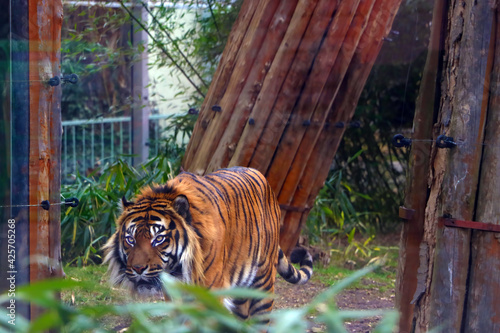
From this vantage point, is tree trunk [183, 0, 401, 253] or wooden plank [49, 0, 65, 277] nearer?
wooden plank [49, 0, 65, 277]

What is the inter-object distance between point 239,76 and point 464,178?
1.93 meters

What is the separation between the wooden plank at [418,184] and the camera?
2.41m

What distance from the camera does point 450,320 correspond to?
6.96 ft

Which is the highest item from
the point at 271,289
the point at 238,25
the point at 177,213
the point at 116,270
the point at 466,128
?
the point at 238,25

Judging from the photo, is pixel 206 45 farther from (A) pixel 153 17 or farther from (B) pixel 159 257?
(B) pixel 159 257

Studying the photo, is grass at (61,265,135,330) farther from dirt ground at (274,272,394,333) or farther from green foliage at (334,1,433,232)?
green foliage at (334,1,433,232)

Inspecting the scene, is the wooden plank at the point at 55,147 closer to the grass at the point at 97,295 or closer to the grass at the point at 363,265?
the grass at the point at 97,295

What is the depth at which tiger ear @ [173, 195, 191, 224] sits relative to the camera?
8.33 feet

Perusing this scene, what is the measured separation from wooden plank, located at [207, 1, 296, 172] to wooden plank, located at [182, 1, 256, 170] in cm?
23

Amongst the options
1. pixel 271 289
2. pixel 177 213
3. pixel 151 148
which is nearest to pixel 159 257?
pixel 177 213

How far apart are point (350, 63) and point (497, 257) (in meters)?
1.90

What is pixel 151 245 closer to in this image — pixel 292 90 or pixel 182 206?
pixel 182 206

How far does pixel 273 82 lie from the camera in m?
3.53

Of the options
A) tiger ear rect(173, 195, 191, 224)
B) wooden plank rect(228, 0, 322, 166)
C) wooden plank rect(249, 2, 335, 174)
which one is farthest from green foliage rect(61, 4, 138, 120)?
tiger ear rect(173, 195, 191, 224)
